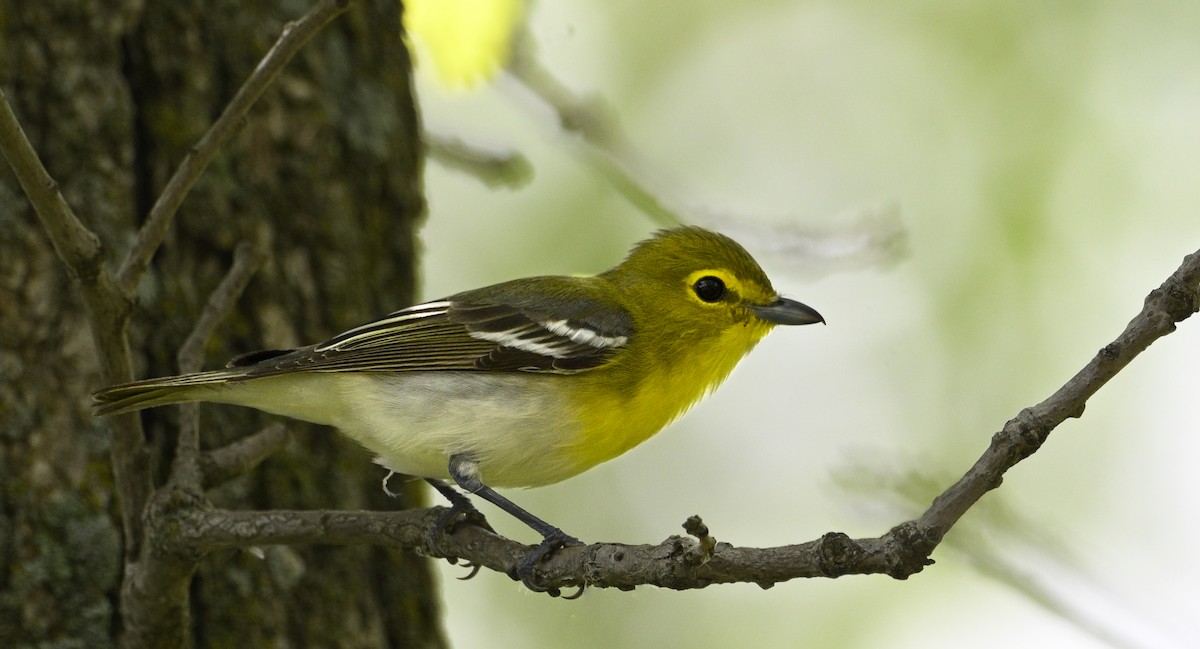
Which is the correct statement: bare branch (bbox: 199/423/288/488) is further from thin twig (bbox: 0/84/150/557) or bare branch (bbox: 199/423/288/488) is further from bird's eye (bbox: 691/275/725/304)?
bird's eye (bbox: 691/275/725/304)

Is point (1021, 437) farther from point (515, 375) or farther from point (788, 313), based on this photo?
point (788, 313)

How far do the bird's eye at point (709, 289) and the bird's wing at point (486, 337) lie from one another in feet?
0.88

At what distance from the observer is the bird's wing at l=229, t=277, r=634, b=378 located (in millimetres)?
3209

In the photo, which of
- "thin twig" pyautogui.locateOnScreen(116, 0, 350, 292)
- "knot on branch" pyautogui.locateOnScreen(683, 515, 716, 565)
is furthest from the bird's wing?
"knot on branch" pyautogui.locateOnScreen(683, 515, 716, 565)

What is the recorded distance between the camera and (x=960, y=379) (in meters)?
6.07


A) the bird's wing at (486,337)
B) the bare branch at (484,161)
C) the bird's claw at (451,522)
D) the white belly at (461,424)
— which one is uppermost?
the bare branch at (484,161)

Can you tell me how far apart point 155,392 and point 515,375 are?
1.09 metres

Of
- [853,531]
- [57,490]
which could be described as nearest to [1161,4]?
[853,531]

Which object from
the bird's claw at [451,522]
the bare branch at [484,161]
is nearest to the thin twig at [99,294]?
the bird's claw at [451,522]

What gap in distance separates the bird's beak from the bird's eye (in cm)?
13

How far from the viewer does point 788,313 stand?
12.3 feet

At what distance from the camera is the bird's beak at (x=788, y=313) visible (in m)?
3.73

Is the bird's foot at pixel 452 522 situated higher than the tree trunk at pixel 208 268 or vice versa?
the tree trunk at pixel 208 268

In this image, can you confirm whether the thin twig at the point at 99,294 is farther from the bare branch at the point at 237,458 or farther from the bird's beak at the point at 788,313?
the bird's beak at the point at 788,313
